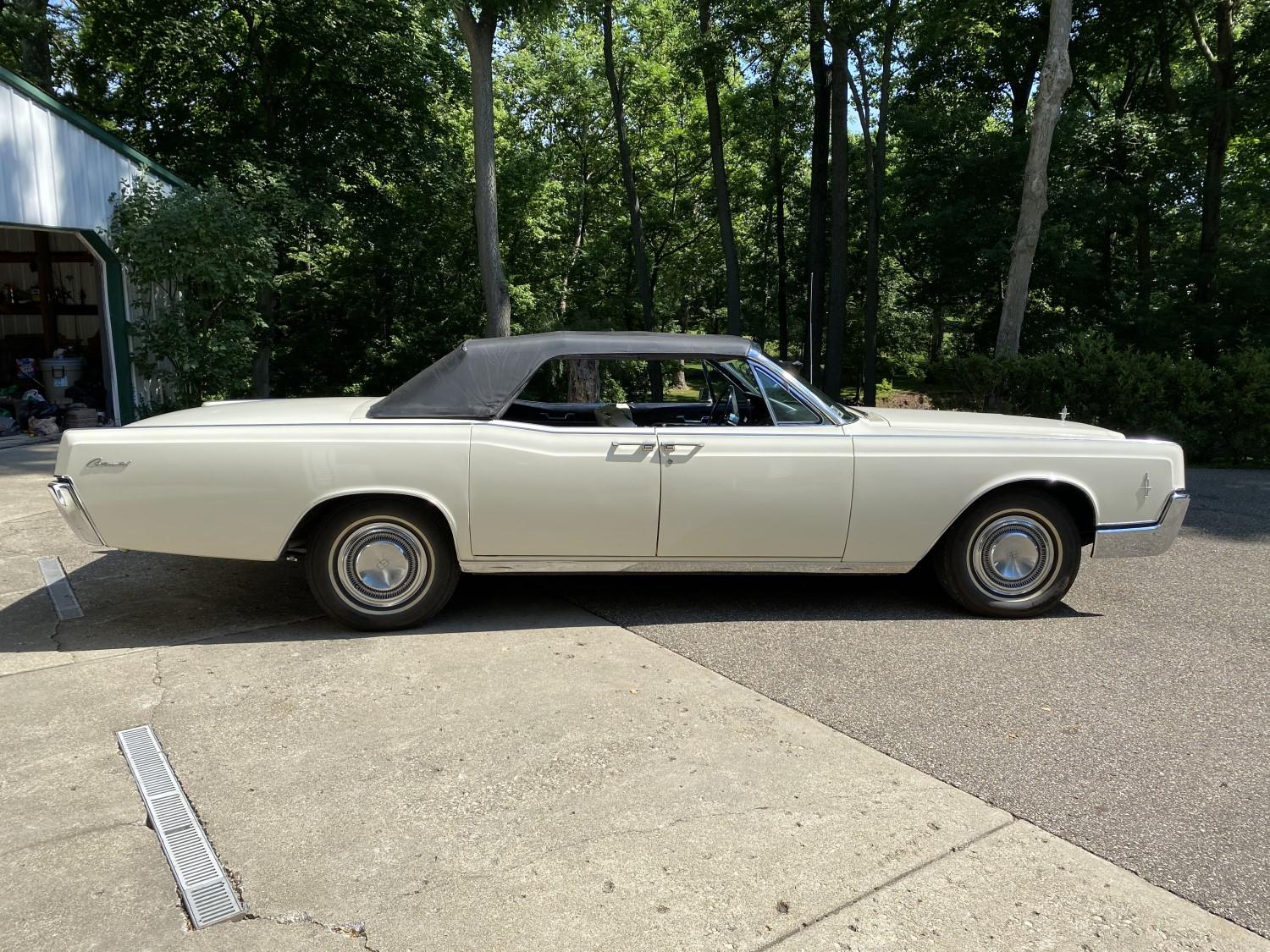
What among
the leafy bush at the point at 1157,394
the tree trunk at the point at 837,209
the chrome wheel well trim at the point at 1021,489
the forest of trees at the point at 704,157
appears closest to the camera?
the chrome wheel well trim at the point at 1021,489

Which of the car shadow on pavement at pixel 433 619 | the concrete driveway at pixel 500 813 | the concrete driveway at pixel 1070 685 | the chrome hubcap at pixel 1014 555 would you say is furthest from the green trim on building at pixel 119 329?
the chrome hubcap at pixel 1014 555

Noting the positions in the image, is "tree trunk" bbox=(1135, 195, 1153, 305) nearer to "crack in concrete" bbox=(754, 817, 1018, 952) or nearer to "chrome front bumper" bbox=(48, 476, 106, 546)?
"crack in concrete" bbox=(754, 817, 1018, 952)

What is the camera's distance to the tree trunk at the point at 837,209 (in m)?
19.0

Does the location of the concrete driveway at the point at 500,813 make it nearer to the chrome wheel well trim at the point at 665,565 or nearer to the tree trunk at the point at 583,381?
the chrome wheel well trim at the point at 665,565

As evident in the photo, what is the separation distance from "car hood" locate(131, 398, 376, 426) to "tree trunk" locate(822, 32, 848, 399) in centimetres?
1667

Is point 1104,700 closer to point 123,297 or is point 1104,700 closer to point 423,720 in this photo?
point 423,720

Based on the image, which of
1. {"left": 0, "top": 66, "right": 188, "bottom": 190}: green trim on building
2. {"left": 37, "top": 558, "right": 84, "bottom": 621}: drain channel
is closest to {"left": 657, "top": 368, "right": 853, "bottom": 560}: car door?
{"left": 37, "top": 558, "right": 84, "bottom": 621}: drain channel

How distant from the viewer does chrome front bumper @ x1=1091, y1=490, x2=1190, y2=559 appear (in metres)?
4.75

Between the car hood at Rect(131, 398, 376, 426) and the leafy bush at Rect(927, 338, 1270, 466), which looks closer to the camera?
the car hood at Rect(131, 398, 376, 426)

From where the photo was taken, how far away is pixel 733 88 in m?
25.7

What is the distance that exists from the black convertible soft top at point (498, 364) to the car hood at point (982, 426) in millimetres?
1027

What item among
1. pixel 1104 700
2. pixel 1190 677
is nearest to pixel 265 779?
pixel 1104 700

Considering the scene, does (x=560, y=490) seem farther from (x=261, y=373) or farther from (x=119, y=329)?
(x=261, y=373)

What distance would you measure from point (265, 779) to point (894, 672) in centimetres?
271
